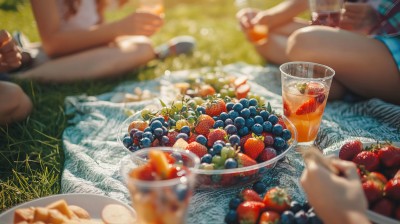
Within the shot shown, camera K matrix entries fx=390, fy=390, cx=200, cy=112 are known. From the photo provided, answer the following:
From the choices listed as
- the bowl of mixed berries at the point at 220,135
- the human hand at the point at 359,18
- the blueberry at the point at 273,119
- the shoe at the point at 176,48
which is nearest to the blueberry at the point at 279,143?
the bowl of mixed berries at the point at 220,135

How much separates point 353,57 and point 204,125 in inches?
42.0

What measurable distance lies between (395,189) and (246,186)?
0.57 meters

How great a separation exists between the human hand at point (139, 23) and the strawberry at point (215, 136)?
1.56 m

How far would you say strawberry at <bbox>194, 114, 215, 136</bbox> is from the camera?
1.66m

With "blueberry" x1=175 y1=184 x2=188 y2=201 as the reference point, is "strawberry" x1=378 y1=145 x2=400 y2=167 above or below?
below

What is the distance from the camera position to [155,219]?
1004 millimetres

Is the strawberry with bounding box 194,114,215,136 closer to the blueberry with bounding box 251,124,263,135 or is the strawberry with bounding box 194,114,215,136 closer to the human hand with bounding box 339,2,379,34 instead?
the blueberry with bounding box 251,124,263,135

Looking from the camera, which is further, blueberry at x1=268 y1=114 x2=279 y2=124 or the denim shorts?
the denim shorts

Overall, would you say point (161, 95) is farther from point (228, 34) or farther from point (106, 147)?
point (228, 34)

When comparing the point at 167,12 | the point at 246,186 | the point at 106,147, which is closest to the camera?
the point at 246,186

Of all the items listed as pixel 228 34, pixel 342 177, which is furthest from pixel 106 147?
pixel 228 34

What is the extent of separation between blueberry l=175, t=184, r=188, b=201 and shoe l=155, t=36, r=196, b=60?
240cm

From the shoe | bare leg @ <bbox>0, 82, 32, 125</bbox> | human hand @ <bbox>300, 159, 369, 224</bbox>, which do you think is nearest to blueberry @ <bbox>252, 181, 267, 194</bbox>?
human hand @ <bbox>300, 159, 369, 224</bbox>

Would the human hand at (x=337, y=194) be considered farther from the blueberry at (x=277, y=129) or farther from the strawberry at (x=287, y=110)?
the strawberry at (x=287, y=110)
